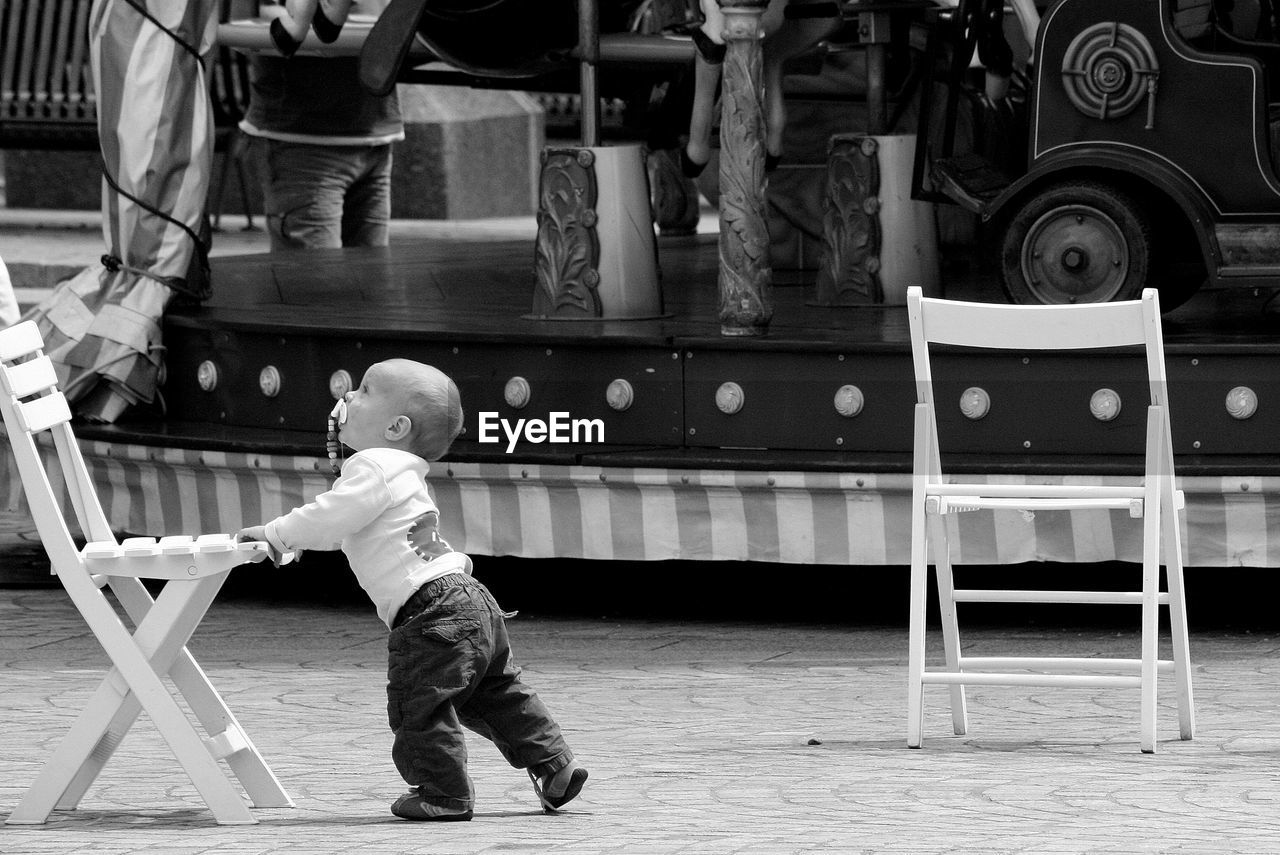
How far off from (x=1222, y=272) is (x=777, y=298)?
80.8 inches

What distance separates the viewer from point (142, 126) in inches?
291

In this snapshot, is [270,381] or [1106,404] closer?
[1106,404]

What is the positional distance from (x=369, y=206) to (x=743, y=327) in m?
5.47

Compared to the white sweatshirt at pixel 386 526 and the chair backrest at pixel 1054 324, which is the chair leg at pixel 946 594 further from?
the white sweatshirt at pixel 386 526

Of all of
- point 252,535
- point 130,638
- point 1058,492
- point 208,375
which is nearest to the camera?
point 252,535

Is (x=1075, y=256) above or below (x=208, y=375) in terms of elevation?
above

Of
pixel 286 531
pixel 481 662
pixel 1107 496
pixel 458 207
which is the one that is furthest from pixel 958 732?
pixel 458 207

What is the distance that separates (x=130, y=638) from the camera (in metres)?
4.20

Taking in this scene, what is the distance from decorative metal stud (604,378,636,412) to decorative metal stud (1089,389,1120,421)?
127 cm

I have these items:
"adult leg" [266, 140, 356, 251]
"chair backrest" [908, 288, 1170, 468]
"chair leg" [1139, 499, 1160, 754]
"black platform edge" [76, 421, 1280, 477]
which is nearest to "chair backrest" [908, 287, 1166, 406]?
"chair backrest" [908, 288, 1170, 468]

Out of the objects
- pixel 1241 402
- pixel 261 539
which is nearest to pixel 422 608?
pixel 261 539

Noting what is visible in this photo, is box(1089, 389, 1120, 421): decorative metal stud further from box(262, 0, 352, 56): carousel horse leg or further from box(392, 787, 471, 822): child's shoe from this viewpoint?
box(262, 0, 352, 56): carousel horse leg

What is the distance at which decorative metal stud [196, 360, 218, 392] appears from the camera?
7.22 meters

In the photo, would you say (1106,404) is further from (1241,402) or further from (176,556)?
(176,556)
